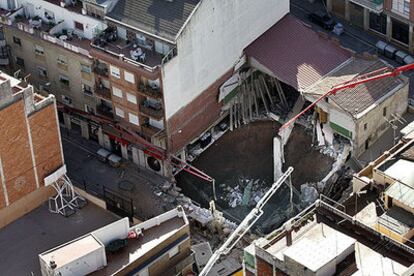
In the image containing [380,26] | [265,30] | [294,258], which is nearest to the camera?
[294,258]

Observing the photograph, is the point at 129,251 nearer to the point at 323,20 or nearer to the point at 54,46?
the point at 54,46

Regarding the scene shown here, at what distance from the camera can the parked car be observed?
158125 mm

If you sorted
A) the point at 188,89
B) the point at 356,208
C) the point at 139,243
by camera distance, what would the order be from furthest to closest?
1. the point at 188,89
2. the point at 139,243
3. the point at 356,208

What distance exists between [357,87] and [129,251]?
1461 inches

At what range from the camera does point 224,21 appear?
444 feet

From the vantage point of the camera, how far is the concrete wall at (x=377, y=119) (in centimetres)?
13250

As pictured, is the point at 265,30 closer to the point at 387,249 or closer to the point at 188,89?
the point at 188,89

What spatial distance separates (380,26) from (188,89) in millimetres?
35995

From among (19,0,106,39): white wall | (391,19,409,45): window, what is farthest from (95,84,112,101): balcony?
(391,19,409,45): window

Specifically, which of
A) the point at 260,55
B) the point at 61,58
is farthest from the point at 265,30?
the point at 61,58

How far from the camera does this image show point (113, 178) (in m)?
138

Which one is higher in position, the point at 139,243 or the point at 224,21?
the point at 224,21

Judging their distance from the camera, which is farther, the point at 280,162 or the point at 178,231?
the point at 280,162

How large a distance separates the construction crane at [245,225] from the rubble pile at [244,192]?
2254 mm
